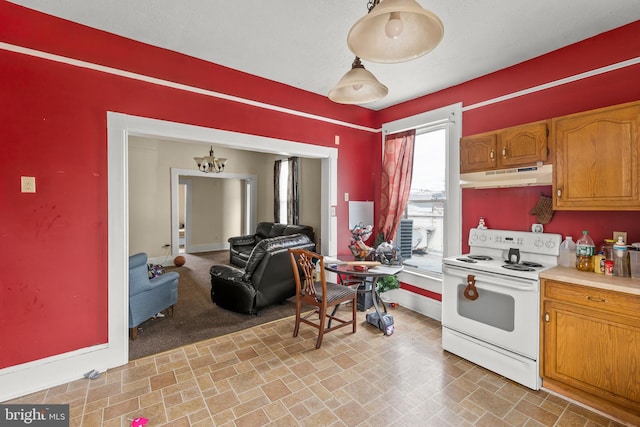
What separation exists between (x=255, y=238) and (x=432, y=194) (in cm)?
415

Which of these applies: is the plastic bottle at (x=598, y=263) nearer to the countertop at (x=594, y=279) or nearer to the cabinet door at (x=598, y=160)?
the countertop at (x=594, y=279)

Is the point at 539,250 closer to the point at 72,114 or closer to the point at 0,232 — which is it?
the point at 72,114

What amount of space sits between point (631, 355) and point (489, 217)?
156cm

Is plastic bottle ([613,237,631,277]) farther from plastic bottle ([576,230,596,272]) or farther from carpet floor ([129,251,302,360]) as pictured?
carpet floor ([129,251,302,360])

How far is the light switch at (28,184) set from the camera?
2168 mm

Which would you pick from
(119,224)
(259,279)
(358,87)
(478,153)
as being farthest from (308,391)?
(478,153)

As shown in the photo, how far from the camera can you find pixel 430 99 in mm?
3723

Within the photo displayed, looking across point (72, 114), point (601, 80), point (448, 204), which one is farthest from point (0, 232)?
point (601, 80)

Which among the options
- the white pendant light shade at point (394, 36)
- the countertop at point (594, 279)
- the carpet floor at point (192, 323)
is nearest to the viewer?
the white pendant light shade at point (394, 36)

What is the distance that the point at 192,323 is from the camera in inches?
134

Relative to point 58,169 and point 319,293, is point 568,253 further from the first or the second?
point 58,169

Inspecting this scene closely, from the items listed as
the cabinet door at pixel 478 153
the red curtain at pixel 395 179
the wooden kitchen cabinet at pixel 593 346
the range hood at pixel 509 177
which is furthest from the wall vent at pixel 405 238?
the wooden kitchen cabinet at pixel 593 346

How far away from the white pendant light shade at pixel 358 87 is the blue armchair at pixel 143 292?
8.24 ft

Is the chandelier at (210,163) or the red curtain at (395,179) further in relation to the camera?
the chandelier at (210,163)
